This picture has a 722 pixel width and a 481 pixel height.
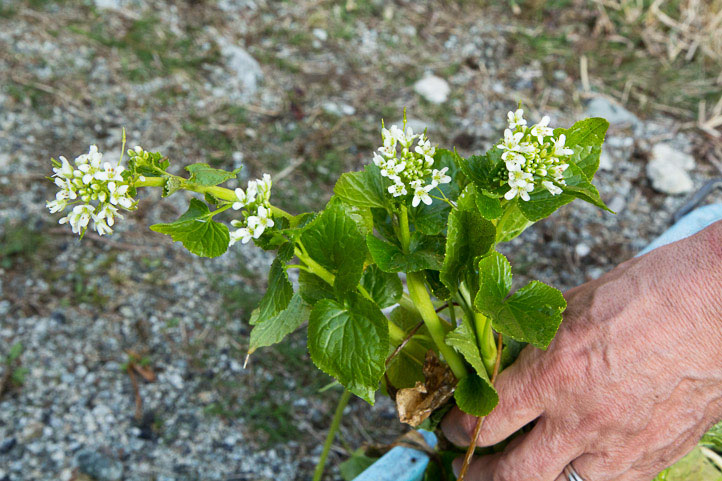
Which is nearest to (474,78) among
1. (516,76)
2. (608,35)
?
(516,76)

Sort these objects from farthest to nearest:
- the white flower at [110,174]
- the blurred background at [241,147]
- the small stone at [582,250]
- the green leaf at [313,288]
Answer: the small stone at [582,250]
the blurred background at [241,147]
the green leaf at [313,288]
the white flower at [110,174]

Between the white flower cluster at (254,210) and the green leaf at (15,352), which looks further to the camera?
the green leaf at (15,352)

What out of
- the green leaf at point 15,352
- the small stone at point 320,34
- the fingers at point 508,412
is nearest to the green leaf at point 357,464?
the fingers at point 508,412

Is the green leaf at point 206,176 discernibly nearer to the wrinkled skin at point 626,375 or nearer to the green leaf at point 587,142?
the green leaf at point 587,142

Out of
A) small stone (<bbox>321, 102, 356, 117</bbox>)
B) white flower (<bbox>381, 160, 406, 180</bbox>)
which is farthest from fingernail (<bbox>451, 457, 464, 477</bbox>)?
small stone (<bbox>321, 102, 356, 117</bbox>)

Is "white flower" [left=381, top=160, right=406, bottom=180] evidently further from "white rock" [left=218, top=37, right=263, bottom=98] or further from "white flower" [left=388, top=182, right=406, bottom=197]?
"white rock" [left=218, top=37, right=263, bottom=98]

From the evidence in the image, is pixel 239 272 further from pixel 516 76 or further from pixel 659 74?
pixel 659 74

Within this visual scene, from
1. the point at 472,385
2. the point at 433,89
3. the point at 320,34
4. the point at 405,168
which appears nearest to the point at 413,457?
the point at 472,385

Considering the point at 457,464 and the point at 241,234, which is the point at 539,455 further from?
the point at 241,234
